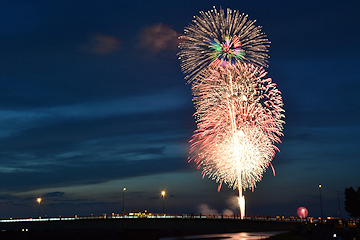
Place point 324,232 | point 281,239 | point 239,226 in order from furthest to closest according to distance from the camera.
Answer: point 239,226 < point 324,232 < point 281,239

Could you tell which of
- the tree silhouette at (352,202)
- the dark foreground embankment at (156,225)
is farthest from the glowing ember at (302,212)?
the dark foreground embankment at (156,225)

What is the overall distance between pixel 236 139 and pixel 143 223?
3909cm

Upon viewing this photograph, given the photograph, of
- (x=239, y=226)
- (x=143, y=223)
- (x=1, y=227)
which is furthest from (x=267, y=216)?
(x=1, y=227)

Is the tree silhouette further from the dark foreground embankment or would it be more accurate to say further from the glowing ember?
the dark foreground embankment

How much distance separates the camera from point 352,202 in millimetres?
117125

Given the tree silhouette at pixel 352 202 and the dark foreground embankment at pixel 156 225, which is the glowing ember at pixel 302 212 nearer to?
the tree silhouette at pixel 352 202

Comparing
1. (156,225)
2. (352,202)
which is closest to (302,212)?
(352,202)

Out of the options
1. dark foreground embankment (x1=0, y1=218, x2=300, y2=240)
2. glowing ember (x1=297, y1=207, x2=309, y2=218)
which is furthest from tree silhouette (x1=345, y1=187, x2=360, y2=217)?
dark foreground embankment (x1=0, y1=218, x2=300, y2=240)

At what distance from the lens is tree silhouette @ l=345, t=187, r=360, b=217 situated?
115750mm

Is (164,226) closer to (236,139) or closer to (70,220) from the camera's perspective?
(70,220)

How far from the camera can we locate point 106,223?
298ft

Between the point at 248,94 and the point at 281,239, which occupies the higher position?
the point at 248,94

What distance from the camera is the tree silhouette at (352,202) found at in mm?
115750

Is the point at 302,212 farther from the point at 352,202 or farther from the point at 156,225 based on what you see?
the point at 156,225
